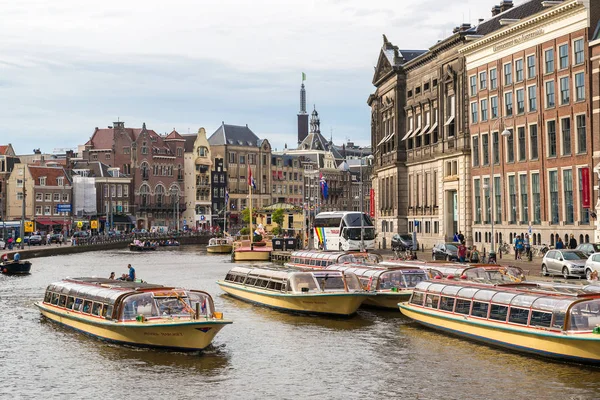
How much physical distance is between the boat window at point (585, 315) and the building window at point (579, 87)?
42.0 m

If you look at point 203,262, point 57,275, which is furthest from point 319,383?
point 203,262

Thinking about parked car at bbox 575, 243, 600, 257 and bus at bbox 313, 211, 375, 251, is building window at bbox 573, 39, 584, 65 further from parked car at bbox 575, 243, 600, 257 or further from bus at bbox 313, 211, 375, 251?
bus at bbox 313, 211, 375, 251

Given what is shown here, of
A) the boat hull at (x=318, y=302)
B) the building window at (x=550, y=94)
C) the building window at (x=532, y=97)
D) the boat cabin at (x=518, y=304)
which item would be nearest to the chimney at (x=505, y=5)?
the building window at (x=532, y=97)

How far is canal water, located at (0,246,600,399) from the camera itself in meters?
30.1

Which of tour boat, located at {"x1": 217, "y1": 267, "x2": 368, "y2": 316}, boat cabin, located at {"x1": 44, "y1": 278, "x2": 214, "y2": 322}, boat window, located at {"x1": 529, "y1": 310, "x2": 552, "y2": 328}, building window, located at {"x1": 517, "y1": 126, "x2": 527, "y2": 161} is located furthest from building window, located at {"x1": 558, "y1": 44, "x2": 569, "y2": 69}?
boat cabin, located at {"x1": 44, "y1": 278, "x2": 214, "y2": 322}

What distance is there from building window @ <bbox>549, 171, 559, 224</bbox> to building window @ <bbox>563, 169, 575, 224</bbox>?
4.85 ft

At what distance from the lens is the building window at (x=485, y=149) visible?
88562 millimetres

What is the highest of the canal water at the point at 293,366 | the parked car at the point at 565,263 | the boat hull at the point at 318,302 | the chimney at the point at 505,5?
the chimney at the point at 505,5

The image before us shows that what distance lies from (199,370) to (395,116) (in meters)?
85.3

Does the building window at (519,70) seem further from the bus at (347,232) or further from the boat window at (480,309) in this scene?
the boat window at (480,309)

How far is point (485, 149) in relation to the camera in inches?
3514

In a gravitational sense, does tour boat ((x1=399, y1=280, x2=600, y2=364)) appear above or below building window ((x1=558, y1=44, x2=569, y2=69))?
below

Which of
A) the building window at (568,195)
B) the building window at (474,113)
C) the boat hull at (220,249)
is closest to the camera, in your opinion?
the building window at (568,195)

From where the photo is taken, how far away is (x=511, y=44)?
272 feet
